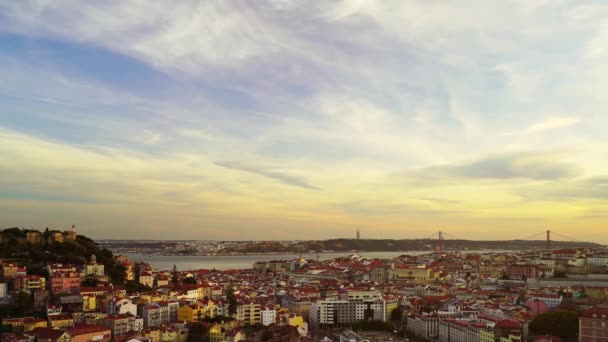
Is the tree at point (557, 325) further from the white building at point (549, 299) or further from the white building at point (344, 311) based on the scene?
the white building at point (344, 311)

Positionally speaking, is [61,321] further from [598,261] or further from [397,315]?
[598,261]

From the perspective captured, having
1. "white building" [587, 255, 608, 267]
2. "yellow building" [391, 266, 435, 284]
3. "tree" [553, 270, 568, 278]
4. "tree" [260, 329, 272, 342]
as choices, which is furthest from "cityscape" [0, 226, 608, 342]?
"white building" [587, 255, 608, 267]

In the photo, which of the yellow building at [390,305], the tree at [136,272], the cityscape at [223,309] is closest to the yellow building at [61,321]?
the cityscape at [223,309]

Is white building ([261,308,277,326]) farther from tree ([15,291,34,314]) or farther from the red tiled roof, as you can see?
tree ([15,291,34,314])

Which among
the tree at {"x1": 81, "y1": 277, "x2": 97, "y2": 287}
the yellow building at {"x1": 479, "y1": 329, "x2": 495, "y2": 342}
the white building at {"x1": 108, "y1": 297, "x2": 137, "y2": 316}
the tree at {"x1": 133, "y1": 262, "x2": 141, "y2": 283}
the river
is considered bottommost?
the river

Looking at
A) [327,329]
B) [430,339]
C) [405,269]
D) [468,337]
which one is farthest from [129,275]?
[405,269]
